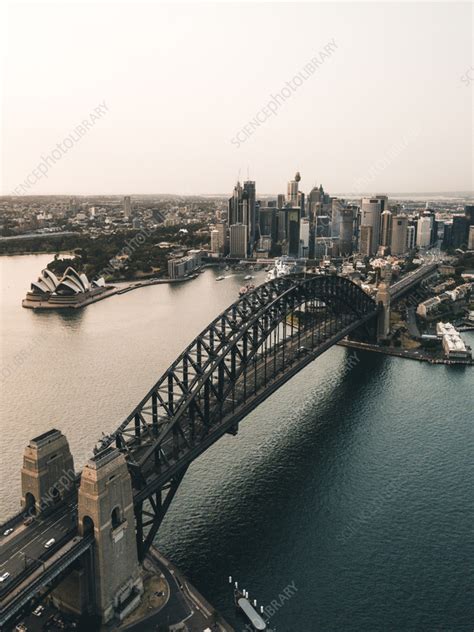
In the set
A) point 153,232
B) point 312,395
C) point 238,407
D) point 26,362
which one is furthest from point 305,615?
point 153,232

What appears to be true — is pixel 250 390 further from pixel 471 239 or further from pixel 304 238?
pixel 471 239

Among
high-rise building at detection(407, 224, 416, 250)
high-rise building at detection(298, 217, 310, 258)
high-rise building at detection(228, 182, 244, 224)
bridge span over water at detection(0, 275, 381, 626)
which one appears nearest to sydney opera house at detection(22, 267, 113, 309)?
bridge span over water at detection(0, 275, 381, 626)

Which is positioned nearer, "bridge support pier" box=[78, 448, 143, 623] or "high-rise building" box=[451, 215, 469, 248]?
"bridge support pier" box=[78, 448, 143, 623]

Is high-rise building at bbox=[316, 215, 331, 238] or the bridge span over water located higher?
high-rise building at bbox=[316, 215, 331, 238]

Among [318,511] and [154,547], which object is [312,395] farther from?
[154,547]

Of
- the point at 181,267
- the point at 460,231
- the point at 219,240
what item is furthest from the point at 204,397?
the point at 460,231

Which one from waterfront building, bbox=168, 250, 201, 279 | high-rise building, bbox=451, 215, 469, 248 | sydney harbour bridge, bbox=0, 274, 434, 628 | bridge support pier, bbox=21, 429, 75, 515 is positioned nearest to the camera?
sydney harbour bridge, bbox=0, 274, 434, 628

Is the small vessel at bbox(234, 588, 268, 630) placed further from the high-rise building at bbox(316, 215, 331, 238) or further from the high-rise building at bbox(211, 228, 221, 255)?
the high-rise building at bbox(316, 215, 331, 238)
